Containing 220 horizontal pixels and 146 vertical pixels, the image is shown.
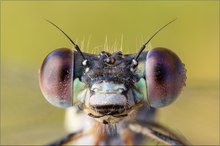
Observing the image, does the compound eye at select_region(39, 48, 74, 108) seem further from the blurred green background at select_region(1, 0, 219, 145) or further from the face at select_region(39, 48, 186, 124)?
the blurred green background at select_region(1, 0, 219, 145)

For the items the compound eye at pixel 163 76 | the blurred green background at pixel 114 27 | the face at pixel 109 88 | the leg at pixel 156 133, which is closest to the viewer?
the face at pixel 109 88

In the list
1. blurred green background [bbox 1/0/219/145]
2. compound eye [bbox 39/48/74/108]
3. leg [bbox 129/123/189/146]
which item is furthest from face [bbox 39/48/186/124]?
blurred green background [bbox 1/0/219/145]

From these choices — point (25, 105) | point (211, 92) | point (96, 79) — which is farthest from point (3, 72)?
point (96, 79)

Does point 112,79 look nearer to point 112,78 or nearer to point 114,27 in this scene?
point 112,78

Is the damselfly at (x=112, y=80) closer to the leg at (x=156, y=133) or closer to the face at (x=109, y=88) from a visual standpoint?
the face at (x=109, y=88)

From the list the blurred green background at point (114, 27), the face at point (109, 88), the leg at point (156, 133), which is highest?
the blurred green background at point (114, 27)

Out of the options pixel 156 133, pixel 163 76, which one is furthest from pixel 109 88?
pixel 156 133

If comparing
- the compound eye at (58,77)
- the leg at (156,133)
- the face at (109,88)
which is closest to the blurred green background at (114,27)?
the leg at (156,133)
